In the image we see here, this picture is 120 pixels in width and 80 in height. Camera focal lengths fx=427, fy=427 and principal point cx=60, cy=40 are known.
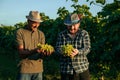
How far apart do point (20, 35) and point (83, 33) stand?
1.16 metres

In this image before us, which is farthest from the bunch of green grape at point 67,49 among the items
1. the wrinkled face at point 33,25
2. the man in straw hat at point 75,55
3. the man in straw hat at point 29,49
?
the wrinkled face at point 33,25

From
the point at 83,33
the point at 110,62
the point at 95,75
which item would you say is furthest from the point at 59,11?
the point at 83,33

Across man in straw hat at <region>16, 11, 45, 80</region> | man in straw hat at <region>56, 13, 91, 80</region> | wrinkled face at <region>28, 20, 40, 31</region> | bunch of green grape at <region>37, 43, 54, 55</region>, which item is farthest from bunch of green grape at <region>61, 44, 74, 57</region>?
wrinkled face at <region>28, 20, 40, 31</region>

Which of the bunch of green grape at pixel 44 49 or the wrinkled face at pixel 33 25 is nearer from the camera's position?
the bunch of green grape at pixel 44 49

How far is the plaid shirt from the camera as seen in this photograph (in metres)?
7.80

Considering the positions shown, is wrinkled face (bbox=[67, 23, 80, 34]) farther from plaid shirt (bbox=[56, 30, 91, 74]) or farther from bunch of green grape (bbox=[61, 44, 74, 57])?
bunch of green grape (bbox=[61, 44, 74, 57])

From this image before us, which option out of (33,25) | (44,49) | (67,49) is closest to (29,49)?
(44,49)

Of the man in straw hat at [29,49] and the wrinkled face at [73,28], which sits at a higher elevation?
the wrinkled face at [73,28]

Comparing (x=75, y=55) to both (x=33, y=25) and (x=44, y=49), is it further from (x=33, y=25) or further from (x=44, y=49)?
(x=33, y=25)

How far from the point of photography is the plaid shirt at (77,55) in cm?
780

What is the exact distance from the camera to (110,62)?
1238cm

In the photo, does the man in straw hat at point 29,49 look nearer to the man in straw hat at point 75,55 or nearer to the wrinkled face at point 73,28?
the man in straw hat at point 75,55

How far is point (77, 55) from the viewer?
7.79m

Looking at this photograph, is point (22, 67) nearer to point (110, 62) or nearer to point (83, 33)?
point (83, 33)
